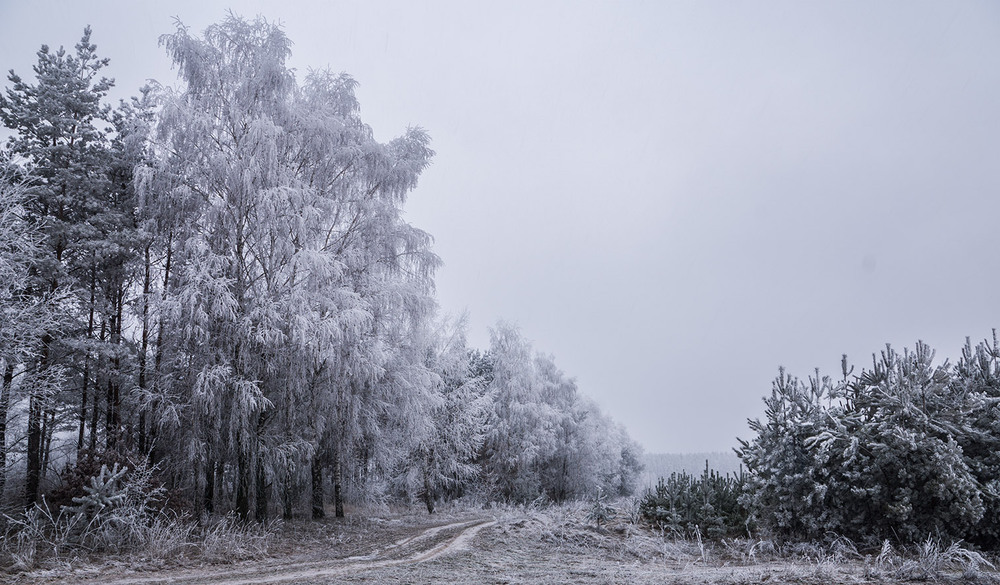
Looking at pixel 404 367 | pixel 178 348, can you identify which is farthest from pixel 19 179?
pixel 404 367

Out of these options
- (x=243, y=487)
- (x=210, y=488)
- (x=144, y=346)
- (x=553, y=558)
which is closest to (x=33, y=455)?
(x=144, y=346)

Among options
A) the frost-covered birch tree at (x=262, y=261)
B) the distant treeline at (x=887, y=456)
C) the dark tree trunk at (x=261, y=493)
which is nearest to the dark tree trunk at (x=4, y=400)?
the frost-covered birch tree at (x=262, y=261)

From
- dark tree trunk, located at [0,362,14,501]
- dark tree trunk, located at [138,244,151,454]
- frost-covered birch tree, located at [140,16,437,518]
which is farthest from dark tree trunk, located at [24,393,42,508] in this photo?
frost-covered birch tree, located at [140,16,437,518]

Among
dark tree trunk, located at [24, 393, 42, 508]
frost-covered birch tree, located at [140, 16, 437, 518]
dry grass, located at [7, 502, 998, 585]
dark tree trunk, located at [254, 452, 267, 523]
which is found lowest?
dry grass, located at [7, 502, 998, 585]

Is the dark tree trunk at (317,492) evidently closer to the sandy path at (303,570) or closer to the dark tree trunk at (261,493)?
the dark tree trunk at (261,493)

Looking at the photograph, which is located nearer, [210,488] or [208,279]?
[208,279]

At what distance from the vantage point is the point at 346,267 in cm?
1608

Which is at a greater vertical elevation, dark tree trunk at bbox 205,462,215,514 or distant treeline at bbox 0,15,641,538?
distant treeline at bbox 0,15,641,538

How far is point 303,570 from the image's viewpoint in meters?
9.75

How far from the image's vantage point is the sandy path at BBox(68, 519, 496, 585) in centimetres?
883

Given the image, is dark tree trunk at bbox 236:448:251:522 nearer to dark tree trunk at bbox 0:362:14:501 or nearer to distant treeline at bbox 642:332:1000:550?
dark tree trunk at bbox 0:362:14:501

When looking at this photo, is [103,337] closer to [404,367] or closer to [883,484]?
[404,367]

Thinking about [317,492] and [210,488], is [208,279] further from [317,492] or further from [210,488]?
[317,492]

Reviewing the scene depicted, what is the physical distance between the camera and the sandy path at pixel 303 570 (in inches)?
348
